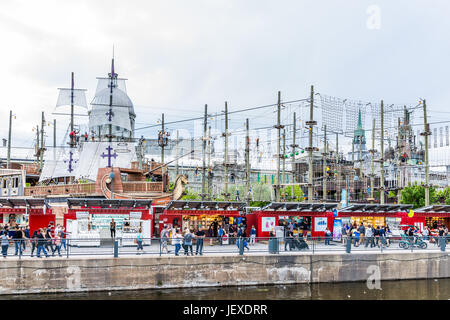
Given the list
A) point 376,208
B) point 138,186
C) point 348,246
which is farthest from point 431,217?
point 138,186

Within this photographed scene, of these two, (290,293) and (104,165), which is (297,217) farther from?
(104,165)

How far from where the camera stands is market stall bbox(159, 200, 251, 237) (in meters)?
35.2

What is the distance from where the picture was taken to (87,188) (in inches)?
1831

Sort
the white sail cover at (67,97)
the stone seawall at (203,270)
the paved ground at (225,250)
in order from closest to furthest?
1. the stone seawall at (203,270)
2. the paved ground at (225,250)
3. the white sail cover at (67,97)

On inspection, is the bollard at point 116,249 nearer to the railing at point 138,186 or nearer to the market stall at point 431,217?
the railing at point 138,186

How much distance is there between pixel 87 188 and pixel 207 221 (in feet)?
51.6

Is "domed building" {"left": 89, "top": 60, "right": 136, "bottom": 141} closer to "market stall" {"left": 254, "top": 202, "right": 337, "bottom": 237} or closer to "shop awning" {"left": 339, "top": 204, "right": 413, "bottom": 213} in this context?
"market stall" {"left": 254, "top": 202, "right": 337, "bottom": 237}

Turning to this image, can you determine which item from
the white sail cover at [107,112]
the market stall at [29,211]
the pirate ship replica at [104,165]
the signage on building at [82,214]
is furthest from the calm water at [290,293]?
the white sail cover at [107,112]

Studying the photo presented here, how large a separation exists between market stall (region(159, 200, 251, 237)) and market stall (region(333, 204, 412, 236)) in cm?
808

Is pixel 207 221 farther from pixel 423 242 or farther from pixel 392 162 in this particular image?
pixel 392 162

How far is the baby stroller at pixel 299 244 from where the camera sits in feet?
89.1

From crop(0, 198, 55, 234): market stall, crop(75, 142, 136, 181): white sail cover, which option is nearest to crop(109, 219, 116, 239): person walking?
crop(0, 198, 55, 234): market stall

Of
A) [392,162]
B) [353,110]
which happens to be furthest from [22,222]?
[392,162]
